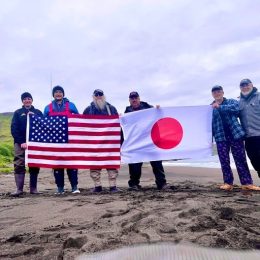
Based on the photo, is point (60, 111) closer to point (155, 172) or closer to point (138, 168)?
point (138, 168)

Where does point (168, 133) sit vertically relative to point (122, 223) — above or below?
above

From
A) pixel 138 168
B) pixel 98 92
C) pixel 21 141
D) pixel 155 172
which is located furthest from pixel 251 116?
pixel 21 141

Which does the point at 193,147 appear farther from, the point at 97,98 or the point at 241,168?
the point at 97,98

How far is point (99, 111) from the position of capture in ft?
26.3

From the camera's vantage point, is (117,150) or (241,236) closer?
(241,236)

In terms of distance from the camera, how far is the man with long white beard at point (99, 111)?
7676 mm

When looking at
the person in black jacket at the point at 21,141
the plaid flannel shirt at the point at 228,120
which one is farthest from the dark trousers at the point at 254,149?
the person in black jacket at the point at 21,141

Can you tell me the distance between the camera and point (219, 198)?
613 centimetres

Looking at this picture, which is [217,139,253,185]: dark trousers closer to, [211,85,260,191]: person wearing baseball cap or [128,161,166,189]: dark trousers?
[211,85,260,191]: person wearing baseball cap

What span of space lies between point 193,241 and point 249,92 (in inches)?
166

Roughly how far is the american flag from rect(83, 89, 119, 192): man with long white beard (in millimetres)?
108

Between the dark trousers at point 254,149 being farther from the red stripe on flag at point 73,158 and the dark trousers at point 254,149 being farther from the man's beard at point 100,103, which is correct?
the man's beard at point 100,103

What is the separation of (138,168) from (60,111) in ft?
6.74

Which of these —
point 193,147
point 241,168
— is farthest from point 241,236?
point 193,147
